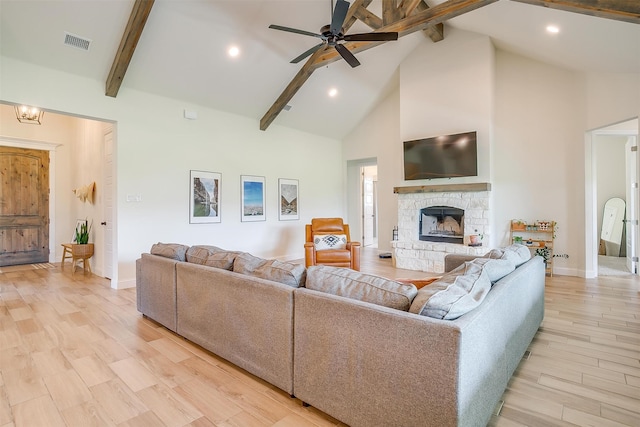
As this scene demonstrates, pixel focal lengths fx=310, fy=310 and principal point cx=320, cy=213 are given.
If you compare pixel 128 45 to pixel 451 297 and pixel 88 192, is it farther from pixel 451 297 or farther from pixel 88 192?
pixel 451 297

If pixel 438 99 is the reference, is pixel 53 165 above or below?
below

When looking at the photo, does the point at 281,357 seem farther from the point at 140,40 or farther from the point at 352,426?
the point at 140,40

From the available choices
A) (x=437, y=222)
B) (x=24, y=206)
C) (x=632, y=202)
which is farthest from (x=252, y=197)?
(x=632, y=202)

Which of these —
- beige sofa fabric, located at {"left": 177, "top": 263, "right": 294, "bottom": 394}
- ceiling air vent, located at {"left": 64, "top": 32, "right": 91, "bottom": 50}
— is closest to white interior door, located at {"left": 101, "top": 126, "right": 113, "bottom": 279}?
ceiling air vent, located at {"left": 64, "top": 32, "right": 91, "bottom": 50}

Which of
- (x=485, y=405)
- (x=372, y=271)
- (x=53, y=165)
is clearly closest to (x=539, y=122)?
(x=372, y=271)

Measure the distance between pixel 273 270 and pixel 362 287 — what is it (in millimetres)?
657

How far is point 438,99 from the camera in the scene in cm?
568

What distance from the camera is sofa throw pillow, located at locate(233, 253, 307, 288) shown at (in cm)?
195

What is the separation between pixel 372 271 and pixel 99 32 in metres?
5.16

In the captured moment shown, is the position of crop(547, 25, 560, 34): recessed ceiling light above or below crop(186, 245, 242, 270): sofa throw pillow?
above

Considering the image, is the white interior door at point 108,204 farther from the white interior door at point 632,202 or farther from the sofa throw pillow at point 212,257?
the white interior door at point 632,202

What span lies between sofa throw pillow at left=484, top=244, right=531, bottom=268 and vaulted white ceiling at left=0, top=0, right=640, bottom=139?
284 centimetres

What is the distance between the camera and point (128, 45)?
3.85 m

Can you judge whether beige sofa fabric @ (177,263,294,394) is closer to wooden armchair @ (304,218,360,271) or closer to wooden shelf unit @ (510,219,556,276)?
wooden armchair @ (304,218,360,271)
